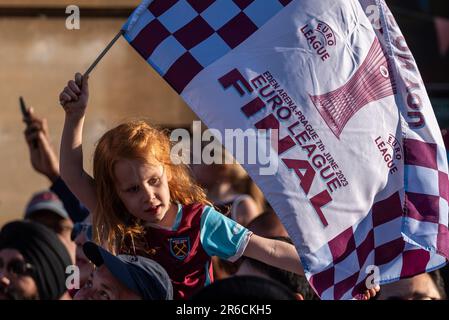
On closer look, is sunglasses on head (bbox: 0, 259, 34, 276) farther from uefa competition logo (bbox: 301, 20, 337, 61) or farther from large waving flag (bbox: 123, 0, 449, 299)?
uefa competition logo (bbox: 301, 20, 337, 61)

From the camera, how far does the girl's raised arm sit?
3.72 meters

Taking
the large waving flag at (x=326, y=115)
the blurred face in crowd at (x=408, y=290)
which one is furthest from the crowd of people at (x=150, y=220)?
the blurred face in crowd at (x=408, y=290)

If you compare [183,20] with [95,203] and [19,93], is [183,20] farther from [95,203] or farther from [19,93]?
[19,93]

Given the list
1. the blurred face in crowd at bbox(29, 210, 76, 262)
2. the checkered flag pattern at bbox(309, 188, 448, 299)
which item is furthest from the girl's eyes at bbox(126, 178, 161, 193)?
the blurred face in crowd at bbox(29, 210, 76, 262)

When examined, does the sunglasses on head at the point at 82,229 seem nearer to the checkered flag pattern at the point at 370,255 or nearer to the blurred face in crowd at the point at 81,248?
the blurred face in crowd at the point at 81,248

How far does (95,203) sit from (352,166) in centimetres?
82

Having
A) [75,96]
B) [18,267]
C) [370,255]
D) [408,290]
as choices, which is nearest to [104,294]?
[75,96]

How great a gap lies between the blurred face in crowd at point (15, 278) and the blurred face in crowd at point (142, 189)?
53.8 inches

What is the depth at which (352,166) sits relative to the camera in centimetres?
367

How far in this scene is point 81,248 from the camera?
484 cm

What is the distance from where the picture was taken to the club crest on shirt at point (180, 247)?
3.75 metres

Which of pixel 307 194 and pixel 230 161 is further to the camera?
pixel 230 161

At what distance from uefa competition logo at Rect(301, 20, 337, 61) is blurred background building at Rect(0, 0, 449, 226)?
17.3 ft
